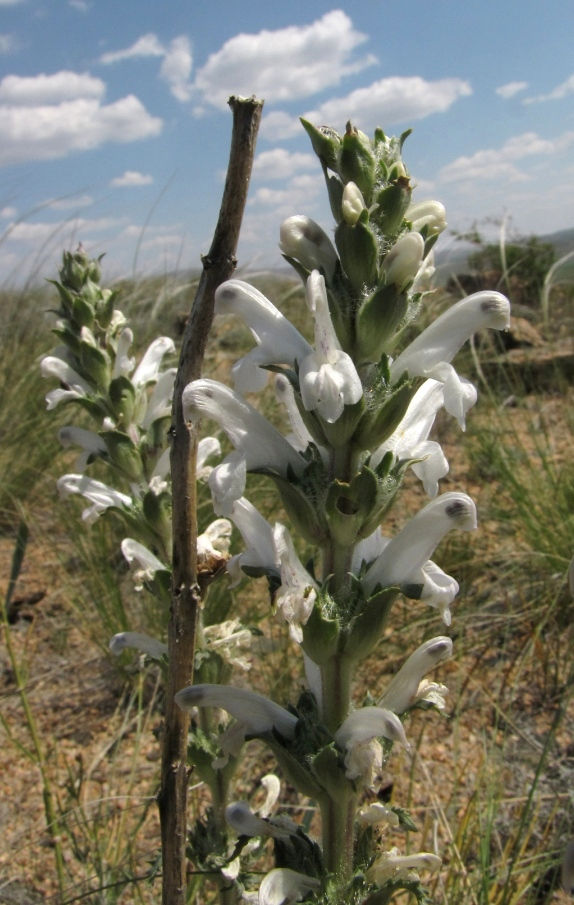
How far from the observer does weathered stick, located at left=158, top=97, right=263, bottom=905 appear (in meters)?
1.29

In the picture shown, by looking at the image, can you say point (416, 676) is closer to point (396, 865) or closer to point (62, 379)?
point (396, 865)

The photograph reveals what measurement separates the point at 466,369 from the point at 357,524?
6771 millimetres

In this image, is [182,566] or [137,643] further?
[137,643]

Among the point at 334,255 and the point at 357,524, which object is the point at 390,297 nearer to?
the point at 334,255

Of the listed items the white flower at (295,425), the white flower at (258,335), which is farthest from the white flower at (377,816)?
the white flower at (258,335)

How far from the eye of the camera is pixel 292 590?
1.24m

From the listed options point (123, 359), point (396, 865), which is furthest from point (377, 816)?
point (123, 359)

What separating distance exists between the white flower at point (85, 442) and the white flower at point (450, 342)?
55.2 inches

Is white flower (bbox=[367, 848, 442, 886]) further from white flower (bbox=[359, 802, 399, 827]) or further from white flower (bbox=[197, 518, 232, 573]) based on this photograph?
white flower (bbox=[197, 518, 232, 573])

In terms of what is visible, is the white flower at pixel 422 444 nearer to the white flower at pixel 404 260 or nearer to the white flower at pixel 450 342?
the white flower at pixel 450 342

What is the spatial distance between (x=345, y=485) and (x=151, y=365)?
179cm

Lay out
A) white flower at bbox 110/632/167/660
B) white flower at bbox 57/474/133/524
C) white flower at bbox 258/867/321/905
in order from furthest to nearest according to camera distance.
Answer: white flower at bbox 57/474/133/524 → white flower at bbox 110/632/167/660 → white flower at bbox 258/867/321/905

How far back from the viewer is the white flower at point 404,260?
3.89 ft

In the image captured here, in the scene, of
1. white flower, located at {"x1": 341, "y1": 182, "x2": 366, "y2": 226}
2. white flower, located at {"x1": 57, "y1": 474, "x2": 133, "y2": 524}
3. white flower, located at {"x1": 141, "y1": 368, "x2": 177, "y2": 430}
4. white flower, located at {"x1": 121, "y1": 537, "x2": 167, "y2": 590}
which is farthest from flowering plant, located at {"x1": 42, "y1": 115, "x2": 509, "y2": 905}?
white flower, located at {"x1": 141, "y1": 368, "x2": 177, "y2": 430}
